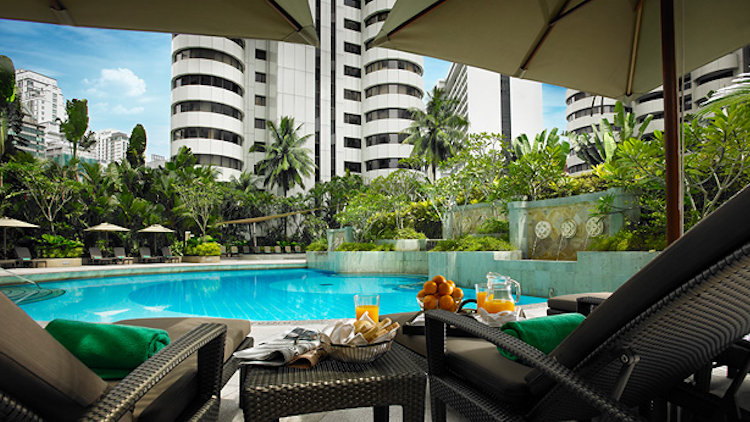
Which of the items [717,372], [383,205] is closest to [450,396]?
[717,372]

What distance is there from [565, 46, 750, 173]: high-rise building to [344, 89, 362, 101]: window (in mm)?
17214

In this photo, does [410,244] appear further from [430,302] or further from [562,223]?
[430,302]

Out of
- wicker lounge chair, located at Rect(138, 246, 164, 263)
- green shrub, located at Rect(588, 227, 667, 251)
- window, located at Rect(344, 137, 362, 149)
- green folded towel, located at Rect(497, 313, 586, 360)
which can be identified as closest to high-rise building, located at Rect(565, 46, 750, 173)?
green shrub, located at Rect(588, 227, 667, 251)

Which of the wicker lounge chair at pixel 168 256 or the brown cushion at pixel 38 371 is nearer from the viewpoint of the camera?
the brown cushion at pixel 38 371

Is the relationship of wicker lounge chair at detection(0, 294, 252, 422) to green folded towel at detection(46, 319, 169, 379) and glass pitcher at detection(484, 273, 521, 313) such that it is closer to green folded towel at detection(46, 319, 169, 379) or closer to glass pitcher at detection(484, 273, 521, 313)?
green folded towel at detection(46, 319, 169, 379)

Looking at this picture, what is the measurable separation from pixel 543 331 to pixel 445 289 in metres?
0.96

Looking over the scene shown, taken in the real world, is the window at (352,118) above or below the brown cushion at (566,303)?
above

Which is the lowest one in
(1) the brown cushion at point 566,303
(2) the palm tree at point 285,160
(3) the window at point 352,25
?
(1) the brown cushion at point 566,303

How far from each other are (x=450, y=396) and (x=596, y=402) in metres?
0.74

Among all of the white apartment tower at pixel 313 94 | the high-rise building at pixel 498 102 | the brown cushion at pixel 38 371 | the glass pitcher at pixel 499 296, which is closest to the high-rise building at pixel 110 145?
the white apartment tower at pixel 313 94

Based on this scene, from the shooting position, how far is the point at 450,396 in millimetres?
1543

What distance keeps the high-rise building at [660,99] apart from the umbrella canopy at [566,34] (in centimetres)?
1341

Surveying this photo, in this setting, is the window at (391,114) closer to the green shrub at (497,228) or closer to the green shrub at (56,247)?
the green shrub at (56,247)

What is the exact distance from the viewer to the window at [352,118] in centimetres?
3416
